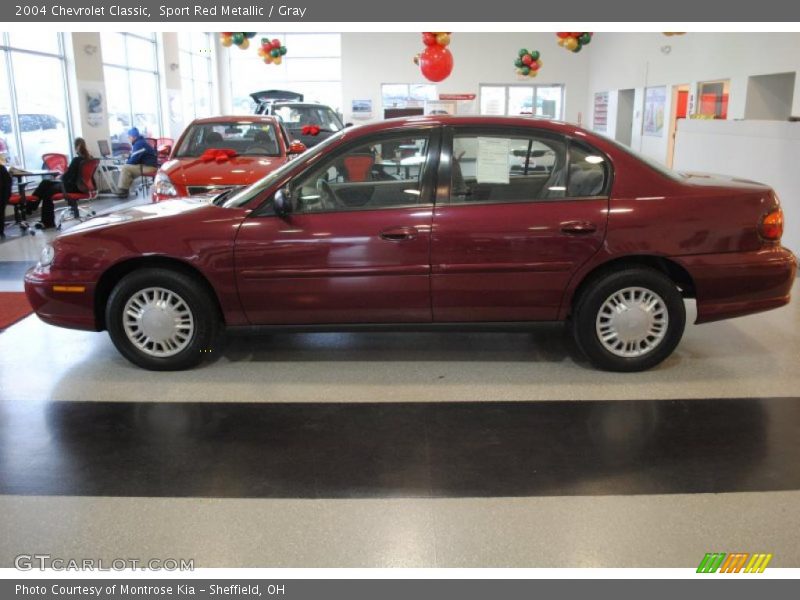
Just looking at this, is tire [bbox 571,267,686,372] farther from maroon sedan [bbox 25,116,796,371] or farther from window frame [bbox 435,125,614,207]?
window frame [bbox 435,125,614,207]

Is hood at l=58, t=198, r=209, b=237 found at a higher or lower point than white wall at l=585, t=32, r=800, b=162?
lower

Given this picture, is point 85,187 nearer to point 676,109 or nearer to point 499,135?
point 499,135

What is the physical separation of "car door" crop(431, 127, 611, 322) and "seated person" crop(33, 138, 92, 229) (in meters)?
7.78

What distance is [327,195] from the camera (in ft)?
13.8

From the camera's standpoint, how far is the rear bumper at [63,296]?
428cm

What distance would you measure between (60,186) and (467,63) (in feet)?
53.0

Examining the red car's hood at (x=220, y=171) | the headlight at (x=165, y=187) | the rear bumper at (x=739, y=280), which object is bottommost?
the rear bumper at (x=739, y=280)

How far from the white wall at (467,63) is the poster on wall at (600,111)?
1.18 metres

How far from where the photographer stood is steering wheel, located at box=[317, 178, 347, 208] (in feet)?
13.8

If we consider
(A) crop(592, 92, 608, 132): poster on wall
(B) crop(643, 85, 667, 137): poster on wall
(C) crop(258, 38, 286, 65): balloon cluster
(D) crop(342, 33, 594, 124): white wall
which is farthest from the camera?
(D) crop(342, 33, 594, 124): white wall

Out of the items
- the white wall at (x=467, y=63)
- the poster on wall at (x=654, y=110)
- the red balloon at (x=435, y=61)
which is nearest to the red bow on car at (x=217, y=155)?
the red balloon at (x=435, y=61)

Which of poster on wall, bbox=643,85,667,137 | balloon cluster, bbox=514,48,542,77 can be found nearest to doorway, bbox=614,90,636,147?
poster on wall, bbox=643,85,667,137

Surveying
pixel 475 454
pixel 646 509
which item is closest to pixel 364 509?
pixel 475 454

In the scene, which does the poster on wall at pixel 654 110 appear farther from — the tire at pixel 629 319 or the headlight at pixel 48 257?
the headlight at pixel 48 257
